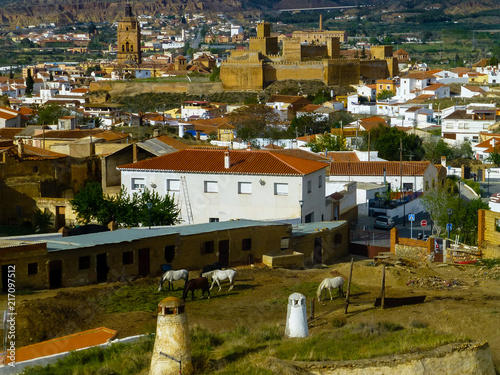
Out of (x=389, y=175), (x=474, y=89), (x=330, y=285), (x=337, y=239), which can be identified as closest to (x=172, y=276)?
(x=330, y=285)

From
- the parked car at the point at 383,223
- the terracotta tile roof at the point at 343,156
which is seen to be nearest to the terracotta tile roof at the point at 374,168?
the terracotta tile roof at the point at 343,156

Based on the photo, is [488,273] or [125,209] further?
[125,209]

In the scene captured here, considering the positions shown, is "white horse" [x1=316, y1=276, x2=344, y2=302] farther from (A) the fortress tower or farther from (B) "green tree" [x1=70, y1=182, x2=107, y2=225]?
(B) "green tree" [x1=70, y1=182, x2=107, y2=225]

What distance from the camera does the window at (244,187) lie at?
73.5 ft

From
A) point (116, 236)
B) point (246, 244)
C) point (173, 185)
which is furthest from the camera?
point (173, 185)

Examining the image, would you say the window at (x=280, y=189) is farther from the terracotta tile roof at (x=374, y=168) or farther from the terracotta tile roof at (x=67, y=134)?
the terracotta tile roof at (x=67, y=134)

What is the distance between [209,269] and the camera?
16141 millimetres

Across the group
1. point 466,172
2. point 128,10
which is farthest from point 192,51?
point 466,172

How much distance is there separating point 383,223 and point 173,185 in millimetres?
6338

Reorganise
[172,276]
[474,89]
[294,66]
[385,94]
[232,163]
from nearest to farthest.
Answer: [172,276] → [232,163] → [474,89] → [385,94] → [294,66]

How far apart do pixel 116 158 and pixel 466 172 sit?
1774 centimetres

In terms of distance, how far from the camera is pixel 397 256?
19453mm

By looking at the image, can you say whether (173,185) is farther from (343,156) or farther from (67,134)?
(343,156)

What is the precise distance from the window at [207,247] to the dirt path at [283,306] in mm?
1041
